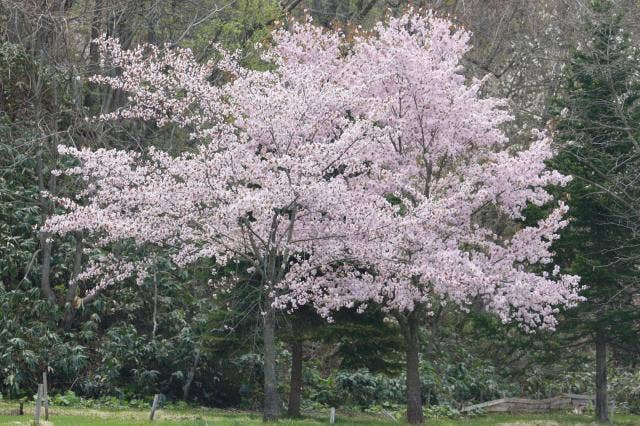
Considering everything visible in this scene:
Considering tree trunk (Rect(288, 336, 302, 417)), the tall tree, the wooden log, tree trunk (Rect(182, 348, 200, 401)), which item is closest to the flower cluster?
tree trunk (Rect(288, 336, 302, 417))

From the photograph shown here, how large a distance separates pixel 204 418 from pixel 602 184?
453 inches

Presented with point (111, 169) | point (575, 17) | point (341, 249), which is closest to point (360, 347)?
point (341, 249)

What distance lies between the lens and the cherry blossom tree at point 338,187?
15.9 m

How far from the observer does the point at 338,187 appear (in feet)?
51.0

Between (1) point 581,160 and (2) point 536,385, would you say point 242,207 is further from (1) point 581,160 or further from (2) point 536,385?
(2) point 536,385

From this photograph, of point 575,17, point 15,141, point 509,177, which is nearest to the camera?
point 509,177

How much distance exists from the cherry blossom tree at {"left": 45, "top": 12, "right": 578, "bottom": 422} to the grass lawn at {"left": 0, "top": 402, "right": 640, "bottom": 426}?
1.28 m

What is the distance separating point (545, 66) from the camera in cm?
3131

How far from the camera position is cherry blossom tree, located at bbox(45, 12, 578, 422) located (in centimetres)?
1594

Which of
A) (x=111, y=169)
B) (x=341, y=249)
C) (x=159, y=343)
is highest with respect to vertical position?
(x=111, y=169)

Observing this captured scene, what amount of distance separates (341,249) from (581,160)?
783cm

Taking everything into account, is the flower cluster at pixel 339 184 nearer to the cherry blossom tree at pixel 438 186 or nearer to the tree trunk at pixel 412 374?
the cherry blossom tree at pixel 438 186

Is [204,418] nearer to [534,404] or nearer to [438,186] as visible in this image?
[438,186]

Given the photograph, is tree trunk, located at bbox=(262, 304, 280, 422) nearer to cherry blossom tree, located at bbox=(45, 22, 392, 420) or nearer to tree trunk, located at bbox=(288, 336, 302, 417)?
cherry blossom tree, located at bbox=(45, 22, 392, 420)
